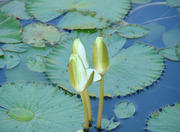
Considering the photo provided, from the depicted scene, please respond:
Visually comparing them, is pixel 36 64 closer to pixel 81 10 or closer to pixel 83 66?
pixel 81 10

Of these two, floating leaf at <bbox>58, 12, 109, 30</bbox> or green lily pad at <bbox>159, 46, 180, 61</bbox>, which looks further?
floating leaf at <bbox>58, 12, 109, 30</bbox>

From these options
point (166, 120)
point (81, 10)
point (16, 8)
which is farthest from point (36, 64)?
point (166, 120)

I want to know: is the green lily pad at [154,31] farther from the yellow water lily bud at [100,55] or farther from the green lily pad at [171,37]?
the yellow water lily bud at [100,55]

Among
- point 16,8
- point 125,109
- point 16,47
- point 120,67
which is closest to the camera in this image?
point 125,109

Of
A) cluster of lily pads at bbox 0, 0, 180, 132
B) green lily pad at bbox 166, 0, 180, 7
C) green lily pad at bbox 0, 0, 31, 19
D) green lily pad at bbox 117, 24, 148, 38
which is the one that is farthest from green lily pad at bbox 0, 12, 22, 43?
green lily pad at bbox 166, 0, 180, 7

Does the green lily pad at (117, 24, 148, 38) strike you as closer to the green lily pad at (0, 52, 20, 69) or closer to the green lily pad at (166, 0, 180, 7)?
the green lily pad at (166, 0, 180, 7)

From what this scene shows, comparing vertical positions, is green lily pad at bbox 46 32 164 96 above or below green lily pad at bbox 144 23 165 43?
below
